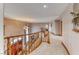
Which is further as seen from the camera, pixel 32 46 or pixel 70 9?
pixel 32 46

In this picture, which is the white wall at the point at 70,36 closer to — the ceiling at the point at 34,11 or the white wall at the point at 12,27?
the ceiling at the point at 34,11

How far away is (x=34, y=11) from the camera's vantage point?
1.98 meters

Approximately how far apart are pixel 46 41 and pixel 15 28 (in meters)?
0.48

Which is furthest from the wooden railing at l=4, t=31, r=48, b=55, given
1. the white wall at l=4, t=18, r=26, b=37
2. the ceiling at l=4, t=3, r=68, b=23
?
the ceiling at l=4, t=3, r=68, b=23

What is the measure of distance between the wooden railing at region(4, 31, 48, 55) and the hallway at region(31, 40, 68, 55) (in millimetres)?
83

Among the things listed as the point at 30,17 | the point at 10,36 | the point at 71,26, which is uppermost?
the point at 30,17

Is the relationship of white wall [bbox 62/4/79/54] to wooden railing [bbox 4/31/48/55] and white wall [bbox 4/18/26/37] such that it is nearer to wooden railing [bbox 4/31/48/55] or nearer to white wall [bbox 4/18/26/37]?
wooden railing [bbox 4/31/48/55]

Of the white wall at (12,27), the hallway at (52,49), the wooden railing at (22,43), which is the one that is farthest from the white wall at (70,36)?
the white wall at (12,27)

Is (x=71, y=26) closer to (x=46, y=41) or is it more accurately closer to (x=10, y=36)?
(x=46, y=41)

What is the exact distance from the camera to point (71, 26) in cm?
193

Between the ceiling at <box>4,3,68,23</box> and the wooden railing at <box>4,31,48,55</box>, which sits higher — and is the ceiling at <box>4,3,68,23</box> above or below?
above

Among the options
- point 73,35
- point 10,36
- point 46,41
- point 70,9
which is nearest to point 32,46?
point 46,41

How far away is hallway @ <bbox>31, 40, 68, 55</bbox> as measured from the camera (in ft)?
6.46

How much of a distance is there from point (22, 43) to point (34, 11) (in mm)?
492
